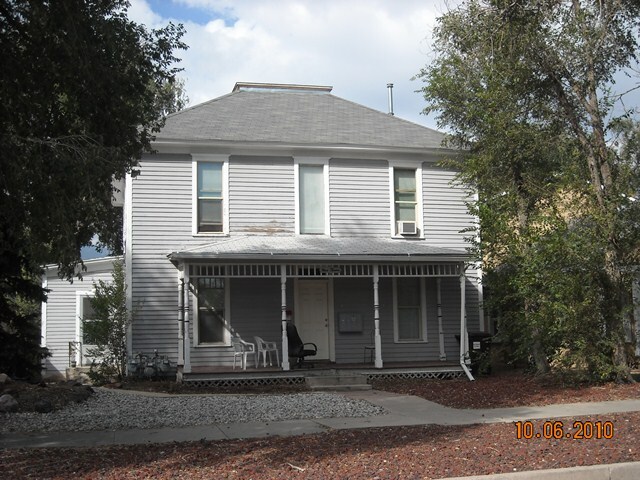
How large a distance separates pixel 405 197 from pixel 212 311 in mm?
5735

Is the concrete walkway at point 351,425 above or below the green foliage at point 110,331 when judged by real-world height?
below

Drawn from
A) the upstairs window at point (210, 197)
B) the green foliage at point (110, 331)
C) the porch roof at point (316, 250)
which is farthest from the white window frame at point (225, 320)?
the green foliage at point (110, 331)

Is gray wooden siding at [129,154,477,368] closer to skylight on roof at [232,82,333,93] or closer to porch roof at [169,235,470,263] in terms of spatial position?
porch roof at [169,235,470,263]

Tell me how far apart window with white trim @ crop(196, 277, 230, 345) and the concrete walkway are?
5471 mm

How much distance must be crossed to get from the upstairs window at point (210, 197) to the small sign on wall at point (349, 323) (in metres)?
3.66

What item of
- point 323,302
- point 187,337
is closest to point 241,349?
point 187,337

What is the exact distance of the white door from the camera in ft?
56.7

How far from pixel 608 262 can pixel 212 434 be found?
8.53 m

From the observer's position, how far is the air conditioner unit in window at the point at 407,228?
17922mm

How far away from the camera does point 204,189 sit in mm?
17078

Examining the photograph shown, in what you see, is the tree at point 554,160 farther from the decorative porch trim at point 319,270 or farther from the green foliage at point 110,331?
the green foliage at point 110,331

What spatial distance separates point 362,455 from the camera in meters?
7.64

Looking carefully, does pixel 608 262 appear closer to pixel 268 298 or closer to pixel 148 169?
pixel 268 298

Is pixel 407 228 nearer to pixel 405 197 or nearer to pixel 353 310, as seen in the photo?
pixel 405 197
